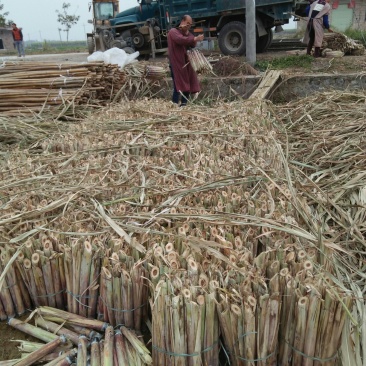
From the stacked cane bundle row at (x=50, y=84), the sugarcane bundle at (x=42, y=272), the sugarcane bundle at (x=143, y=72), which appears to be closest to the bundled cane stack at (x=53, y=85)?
the stacked cane bundle row at (x=50, y=84)

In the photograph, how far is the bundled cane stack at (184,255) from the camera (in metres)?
1.49

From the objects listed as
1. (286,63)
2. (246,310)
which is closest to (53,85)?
(246,310)

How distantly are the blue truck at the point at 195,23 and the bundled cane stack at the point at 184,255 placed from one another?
A: 9.36 m

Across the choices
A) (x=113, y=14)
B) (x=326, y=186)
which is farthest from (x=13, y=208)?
(x=113, y=14)

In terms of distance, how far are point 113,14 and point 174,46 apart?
10453 millimetres

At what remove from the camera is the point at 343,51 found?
35.6 feet

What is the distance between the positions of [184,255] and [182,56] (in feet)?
15.9

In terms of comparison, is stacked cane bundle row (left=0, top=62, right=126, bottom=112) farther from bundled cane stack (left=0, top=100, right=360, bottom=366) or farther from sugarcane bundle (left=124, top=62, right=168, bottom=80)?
bundled cane stack (left=0, top=100, right=360, bottom=366)

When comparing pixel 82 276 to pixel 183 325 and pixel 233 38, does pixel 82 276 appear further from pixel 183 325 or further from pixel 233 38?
pixel 233 38

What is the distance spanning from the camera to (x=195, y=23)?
11430 mm

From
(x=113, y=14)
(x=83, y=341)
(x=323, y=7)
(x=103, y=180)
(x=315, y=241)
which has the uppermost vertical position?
(x=113, y=14)

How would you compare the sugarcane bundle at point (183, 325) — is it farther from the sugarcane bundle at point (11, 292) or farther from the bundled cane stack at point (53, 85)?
the bundled cane stack at point (53, 85)

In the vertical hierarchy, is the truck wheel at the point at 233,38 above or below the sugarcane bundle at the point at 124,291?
above

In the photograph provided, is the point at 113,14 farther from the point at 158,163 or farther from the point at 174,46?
the point at 158,163
